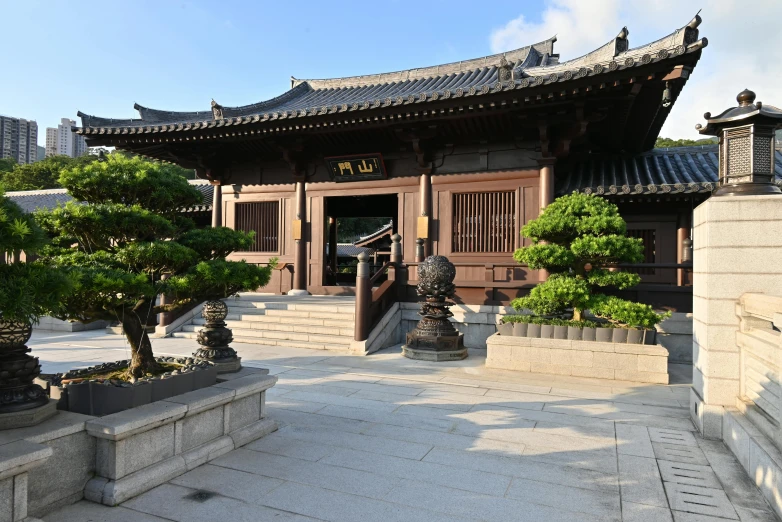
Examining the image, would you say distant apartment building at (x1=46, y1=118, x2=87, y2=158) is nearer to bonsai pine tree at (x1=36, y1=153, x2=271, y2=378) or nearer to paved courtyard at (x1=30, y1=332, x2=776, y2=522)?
bonsai pine tree at (x1=36, y1=153, x2=271, y2=378)

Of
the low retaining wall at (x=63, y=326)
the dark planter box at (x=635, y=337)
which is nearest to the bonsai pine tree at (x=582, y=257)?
the dark planter box at (x=635, y=337)

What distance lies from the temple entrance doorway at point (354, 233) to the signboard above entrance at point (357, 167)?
101cm

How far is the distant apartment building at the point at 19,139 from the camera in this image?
70.4 m

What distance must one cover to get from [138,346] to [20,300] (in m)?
1.89

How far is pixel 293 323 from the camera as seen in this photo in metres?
10.2

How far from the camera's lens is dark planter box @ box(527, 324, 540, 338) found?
767 centimetres

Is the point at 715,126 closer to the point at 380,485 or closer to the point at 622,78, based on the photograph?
the point at 622,78

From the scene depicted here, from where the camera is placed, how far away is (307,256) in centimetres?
1259

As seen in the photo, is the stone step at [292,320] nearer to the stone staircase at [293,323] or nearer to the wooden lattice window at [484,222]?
the stone staircase at [293,323]

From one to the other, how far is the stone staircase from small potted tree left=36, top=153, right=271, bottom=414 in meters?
4.64

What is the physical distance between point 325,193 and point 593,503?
10330 mm

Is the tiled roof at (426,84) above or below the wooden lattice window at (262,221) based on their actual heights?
above

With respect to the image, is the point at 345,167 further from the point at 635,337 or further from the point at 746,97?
the point at 746,97

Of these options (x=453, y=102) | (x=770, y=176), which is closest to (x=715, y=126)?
(x=770, y=176)
